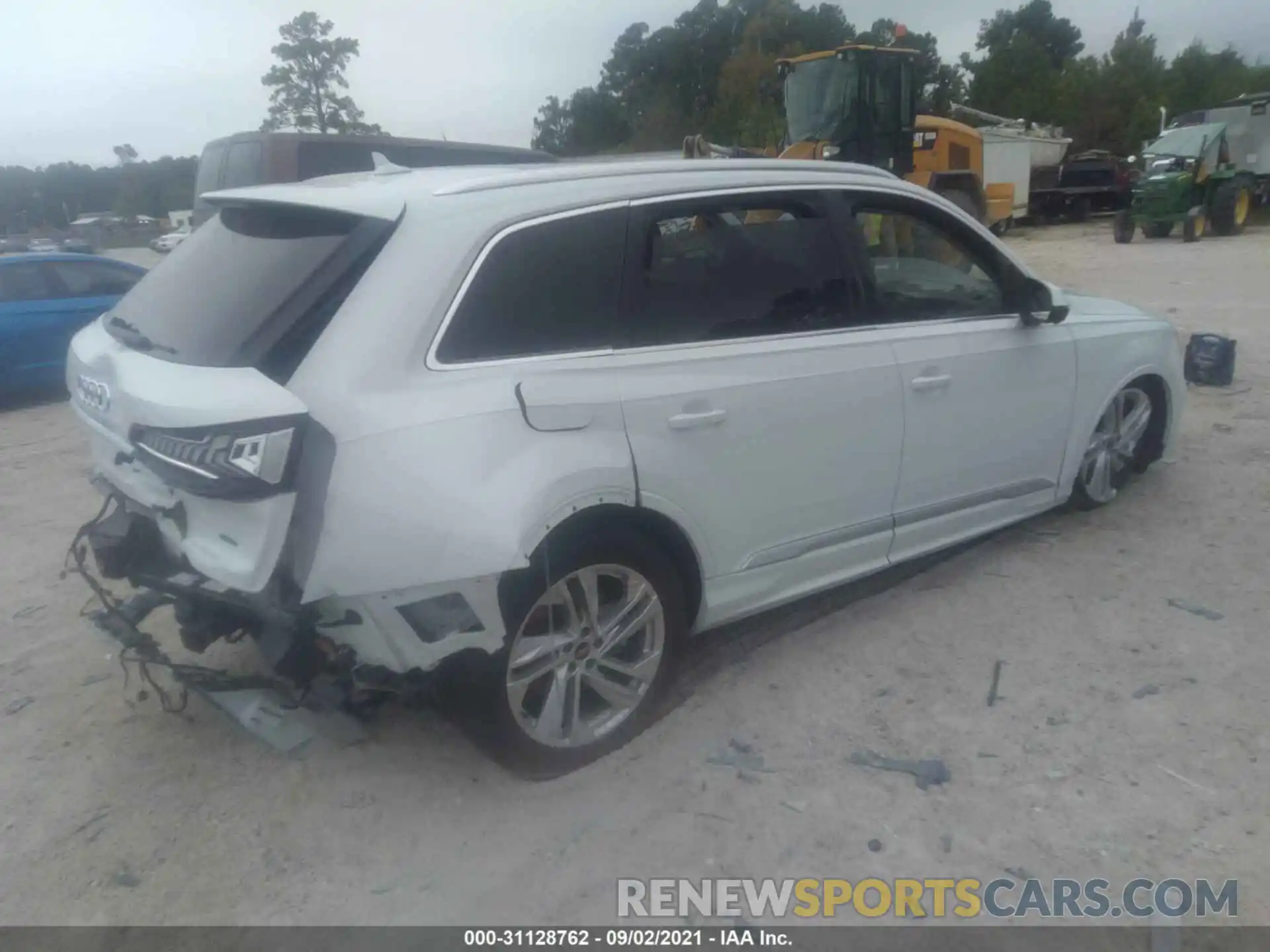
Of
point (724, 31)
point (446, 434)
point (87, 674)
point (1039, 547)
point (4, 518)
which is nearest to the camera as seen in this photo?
point (446, 434)

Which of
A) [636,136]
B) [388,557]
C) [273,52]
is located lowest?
[388,557]

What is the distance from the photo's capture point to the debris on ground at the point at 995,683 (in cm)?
353

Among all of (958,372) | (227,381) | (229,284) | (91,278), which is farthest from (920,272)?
(91,278)

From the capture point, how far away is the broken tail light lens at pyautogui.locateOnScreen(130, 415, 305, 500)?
2.60 metres

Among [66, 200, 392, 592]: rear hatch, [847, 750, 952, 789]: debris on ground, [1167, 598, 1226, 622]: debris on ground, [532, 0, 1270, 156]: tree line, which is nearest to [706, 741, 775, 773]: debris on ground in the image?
[847, 750, 952, 789]: debris on ground

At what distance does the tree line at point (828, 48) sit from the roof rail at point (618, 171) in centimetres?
2738

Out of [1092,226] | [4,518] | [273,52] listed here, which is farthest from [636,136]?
[4,518]

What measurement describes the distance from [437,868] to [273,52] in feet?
203

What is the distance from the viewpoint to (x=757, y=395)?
341 centimetres

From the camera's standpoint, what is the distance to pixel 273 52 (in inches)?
2218

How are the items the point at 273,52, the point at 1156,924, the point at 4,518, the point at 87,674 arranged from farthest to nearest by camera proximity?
the point at 273,52 → the point at 4,518 → the point at 87,674 → the point at 1156,924

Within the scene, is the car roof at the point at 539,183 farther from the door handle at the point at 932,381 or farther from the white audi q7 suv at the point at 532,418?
the door handle at the point at 932,381

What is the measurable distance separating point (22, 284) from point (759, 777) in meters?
9.14
